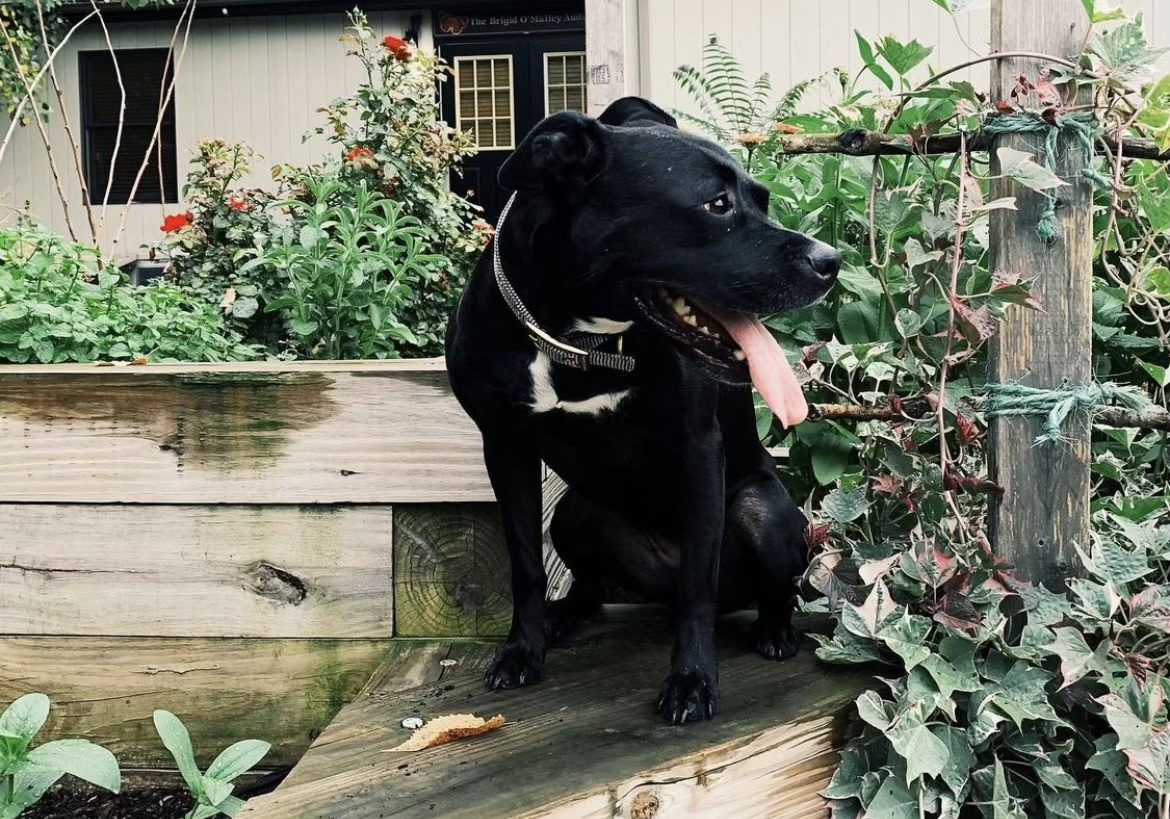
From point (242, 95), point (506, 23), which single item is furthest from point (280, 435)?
point (242, 95)

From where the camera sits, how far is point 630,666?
79.0 inches

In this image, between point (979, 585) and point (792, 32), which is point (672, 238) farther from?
point (792, 32)

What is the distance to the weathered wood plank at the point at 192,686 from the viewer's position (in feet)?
7.79

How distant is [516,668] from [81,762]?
708 mm

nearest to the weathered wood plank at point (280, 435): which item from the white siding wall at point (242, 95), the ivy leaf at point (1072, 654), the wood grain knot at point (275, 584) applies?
the wood grain knot at point (275, 584)

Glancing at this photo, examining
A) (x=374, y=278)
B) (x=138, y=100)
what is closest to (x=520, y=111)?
(x=138, y=100)

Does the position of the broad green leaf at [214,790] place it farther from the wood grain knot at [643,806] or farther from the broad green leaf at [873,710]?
the broad green leaf at [873,710]

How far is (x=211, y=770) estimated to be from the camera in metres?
1.80

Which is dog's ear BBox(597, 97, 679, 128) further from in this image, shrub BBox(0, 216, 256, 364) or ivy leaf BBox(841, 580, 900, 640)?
shrub BBox(0, 216, 256, 364)

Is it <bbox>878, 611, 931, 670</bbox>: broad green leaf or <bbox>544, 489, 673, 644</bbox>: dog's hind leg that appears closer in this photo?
<bbox>878, 611, 931, 670</bbox>: broad green leaf

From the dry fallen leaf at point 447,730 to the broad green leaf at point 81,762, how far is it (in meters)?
0.42

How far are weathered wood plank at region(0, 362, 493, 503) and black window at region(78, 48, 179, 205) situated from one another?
9.27 meters

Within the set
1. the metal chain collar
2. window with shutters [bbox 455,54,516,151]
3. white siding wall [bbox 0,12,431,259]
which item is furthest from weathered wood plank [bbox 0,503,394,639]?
window with shutters [bbox 455,54,516,151]

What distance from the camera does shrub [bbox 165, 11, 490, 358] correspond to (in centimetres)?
322
